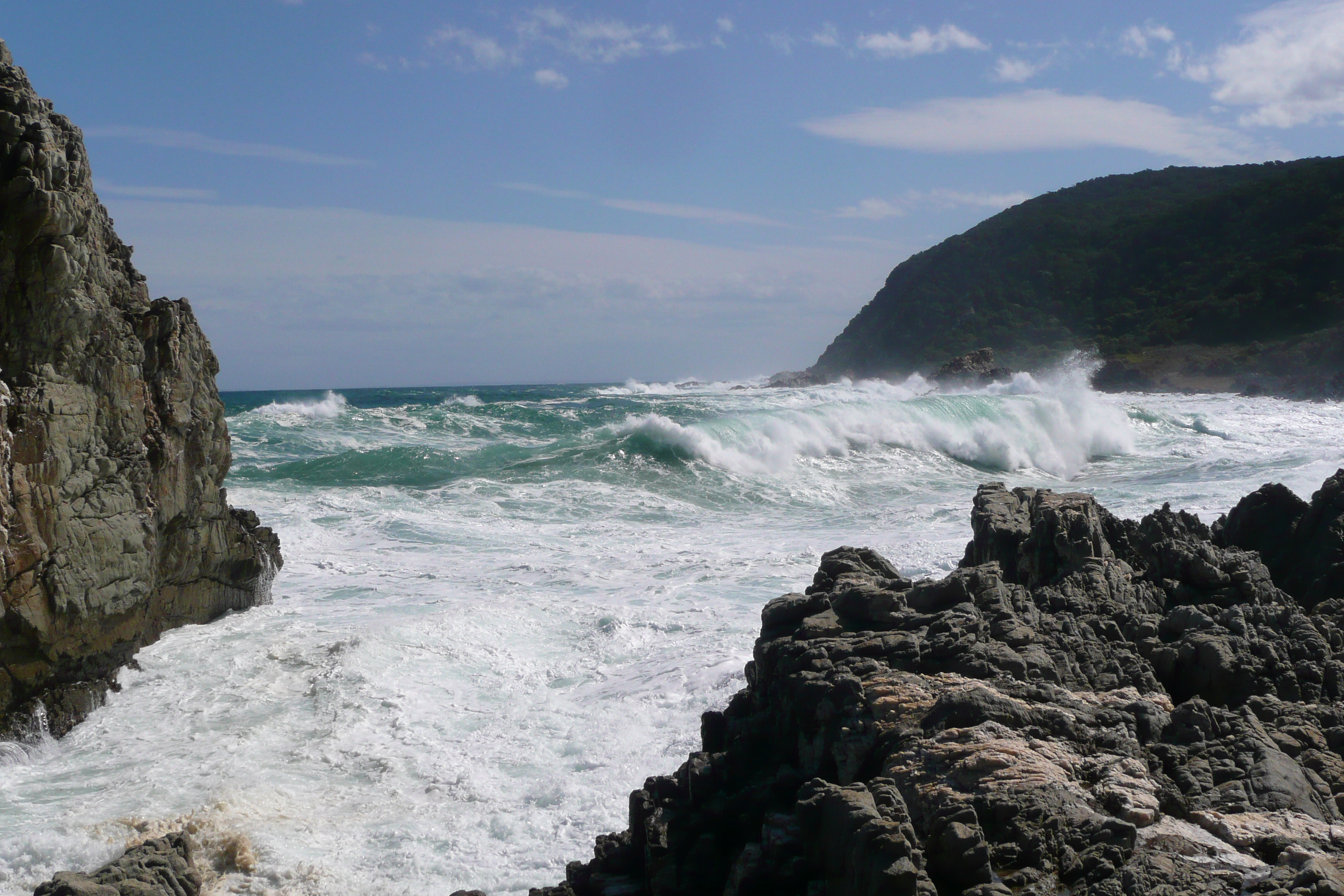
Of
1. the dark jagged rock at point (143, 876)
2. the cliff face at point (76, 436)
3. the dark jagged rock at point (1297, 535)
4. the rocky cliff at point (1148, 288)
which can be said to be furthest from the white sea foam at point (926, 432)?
the rocky cliff at point (1148, 288)

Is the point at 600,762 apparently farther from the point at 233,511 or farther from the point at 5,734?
the point at 233,511

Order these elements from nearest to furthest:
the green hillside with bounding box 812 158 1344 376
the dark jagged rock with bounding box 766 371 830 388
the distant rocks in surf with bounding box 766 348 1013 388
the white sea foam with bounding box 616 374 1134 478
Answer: the white sea foam with bounding box 616 374 1134 478 → the distant rocks in surf with bounding box 766 348 1013 388 → the green hillside with bounding box 812 158 1344 376 → the dark jagged rock with bounding box 766 371 830 388

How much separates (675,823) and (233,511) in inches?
277

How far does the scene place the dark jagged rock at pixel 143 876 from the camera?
380cm

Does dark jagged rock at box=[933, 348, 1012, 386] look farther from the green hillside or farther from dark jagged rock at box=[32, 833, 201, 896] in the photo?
dark jagged rock at box=[32, 833, 201, 896]

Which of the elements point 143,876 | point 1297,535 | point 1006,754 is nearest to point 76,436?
point 143,876

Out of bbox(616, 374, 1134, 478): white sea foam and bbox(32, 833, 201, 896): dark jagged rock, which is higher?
bbox(616, 374, 1134, 478): white sea foam

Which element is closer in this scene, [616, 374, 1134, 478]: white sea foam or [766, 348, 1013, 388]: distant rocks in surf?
[616, 374, 1134, 478]: white sea foam

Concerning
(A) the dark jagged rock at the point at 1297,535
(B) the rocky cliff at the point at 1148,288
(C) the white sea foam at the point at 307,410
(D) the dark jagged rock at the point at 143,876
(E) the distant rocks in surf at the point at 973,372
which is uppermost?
(B) the rocky cliff at the point at 1148,288

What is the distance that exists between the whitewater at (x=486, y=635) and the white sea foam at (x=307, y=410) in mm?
6757

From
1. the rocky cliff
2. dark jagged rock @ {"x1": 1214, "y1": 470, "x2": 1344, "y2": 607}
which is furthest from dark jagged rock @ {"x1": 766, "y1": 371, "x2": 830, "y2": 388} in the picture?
dark jagged rock @ {"x1": 1214, "y1": 470, "x2": 1344, "y2": 607}

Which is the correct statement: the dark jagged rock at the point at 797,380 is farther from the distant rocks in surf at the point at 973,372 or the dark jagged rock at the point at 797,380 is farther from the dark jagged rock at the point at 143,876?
the dark jagged rock at the point at 143,876

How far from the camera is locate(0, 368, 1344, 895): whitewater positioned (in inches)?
203

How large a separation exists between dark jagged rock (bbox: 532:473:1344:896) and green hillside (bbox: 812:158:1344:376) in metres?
55.8
